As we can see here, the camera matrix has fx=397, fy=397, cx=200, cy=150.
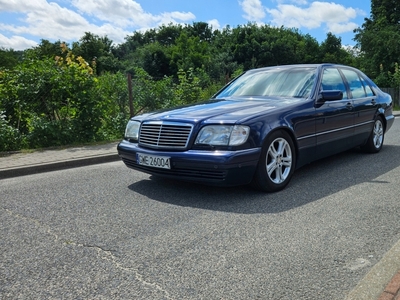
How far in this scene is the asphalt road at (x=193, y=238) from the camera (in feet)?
8.09

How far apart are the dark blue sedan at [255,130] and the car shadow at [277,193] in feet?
0.74

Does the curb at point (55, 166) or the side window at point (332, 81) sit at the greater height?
the side window at point (332, 81)

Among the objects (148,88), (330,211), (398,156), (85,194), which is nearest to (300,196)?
(330,211)

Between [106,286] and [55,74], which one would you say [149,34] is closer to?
[55,74]

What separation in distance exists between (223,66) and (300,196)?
45448mm

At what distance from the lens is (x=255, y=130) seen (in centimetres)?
421

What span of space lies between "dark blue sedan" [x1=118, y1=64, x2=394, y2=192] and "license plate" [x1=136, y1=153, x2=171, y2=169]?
1 centimetres

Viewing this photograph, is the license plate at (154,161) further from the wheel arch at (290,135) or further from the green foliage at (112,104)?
the green foliage at (112,104)

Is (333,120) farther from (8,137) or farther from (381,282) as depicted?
(8,137)

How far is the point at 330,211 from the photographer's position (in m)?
3.83

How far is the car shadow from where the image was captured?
13.4 ft

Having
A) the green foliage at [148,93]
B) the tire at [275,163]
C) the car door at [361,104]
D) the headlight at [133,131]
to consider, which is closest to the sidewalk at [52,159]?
the headlight at [133,131]

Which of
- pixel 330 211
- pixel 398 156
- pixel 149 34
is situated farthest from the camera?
pixel 149 34

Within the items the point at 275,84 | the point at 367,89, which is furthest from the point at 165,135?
the point at 367,89
